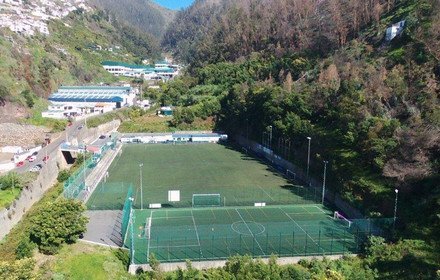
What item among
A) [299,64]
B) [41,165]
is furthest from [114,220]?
[299,64]

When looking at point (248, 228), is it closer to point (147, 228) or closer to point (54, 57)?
point (147, 228)

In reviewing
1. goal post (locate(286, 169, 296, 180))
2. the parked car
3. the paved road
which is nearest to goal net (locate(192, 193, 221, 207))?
goal post (locate(286, 169, 296, 180))

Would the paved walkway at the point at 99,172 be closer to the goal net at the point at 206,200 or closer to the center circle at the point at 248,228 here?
the goal net at the point at 206,200

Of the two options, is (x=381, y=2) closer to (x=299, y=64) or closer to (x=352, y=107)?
(x=299, y=64)

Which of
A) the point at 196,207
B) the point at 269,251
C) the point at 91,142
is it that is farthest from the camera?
the point at 91,142

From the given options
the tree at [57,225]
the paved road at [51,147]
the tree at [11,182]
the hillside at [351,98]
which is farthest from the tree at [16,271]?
the paved road at [51,147]

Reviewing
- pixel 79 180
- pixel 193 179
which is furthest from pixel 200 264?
pixel 193 179
